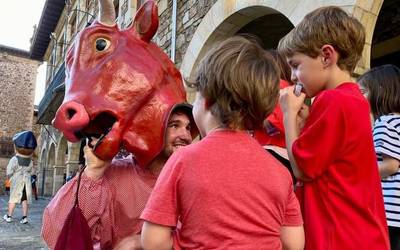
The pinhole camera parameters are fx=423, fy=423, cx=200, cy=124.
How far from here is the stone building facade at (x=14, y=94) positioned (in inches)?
1089

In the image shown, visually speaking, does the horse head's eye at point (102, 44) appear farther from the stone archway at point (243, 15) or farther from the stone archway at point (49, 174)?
the stone archway at point (49, 174)

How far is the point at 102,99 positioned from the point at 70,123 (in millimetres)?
127

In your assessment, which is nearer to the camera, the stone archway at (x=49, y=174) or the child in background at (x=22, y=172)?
the child in background at (x=22, y=172)

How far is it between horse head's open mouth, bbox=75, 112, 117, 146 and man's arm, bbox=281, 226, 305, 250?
1.93 ft

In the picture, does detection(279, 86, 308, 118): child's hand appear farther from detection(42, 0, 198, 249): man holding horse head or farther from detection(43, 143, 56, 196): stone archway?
detection(43, 143, 56, 196): stone archway

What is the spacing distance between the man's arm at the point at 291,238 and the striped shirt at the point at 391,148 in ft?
4.01

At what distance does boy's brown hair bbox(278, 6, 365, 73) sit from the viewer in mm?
1342

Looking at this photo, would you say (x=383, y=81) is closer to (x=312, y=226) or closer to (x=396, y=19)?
(x=312, y=226)

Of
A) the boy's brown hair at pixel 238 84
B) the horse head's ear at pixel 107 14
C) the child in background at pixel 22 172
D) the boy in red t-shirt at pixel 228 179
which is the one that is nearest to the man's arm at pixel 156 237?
the boy in red t-shirt at pixel 228 179

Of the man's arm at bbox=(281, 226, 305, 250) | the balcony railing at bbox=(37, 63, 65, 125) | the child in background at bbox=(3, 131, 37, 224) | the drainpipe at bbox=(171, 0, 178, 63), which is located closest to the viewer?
the man's arm at bbox=(281, 226, 305, 250)

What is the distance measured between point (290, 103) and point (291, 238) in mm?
425

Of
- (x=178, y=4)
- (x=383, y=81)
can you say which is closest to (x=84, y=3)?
(x=178, y=4)

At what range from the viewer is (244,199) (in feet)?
3.54

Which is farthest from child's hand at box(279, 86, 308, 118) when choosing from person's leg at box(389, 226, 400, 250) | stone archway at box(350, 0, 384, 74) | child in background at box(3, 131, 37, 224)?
child in background at box(3, 131, 37, 224)
